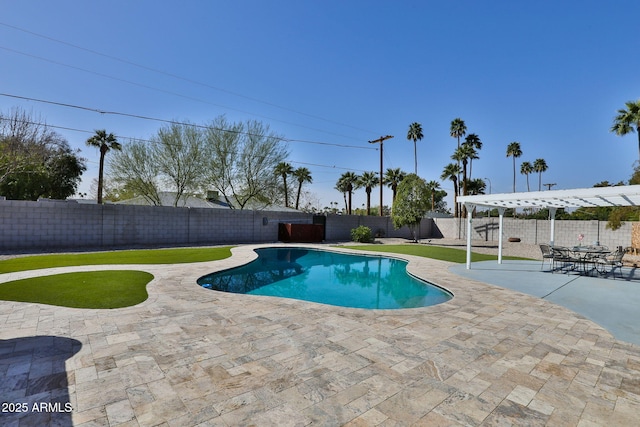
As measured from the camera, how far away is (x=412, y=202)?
2217 centimetres

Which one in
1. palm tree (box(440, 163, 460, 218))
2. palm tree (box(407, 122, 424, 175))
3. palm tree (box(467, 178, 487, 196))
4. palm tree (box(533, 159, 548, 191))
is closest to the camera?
palm tree (box(440, 163, 460, 218))

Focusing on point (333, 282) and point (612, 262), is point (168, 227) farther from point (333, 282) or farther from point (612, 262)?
point (612, 262)

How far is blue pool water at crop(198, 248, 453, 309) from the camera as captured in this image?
7797mm

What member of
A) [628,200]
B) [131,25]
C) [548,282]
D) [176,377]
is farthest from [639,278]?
[131,25]

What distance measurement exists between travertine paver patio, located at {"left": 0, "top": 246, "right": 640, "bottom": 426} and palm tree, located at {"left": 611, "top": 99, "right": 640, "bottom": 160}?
20287mm

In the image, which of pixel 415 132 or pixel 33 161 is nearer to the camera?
pixel 33 161

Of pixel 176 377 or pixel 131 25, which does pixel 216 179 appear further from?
pixel 176 377

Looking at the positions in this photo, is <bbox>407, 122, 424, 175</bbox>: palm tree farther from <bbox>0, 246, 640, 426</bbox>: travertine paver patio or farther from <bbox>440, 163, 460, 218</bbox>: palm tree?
<bbox>0, 246, 640, 426</bbox>: travertine paver patio

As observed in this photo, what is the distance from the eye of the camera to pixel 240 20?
1236cm

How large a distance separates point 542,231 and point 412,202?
961cm

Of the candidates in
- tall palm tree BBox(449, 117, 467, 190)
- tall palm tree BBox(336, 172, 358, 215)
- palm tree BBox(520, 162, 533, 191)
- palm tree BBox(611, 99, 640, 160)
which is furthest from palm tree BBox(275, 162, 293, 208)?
palm tree BBox(520, 162, 533, 191)

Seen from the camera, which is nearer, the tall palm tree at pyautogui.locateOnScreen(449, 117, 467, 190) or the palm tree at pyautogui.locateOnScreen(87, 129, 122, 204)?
the palm tree at pyautogui.locateOnScreen(87, 129, 122, 204)

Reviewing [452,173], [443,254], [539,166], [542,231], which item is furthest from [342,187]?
[539,166]

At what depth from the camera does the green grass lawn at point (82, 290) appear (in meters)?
5.74
